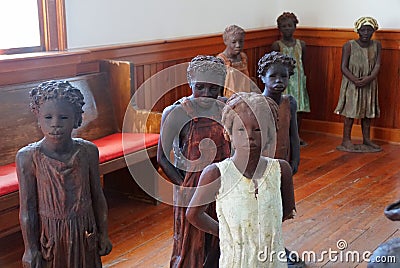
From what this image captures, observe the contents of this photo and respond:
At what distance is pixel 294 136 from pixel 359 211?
1.35 metres

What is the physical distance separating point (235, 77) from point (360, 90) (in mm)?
1581

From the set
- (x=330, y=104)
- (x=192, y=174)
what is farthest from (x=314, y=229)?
(x=330, y=104)

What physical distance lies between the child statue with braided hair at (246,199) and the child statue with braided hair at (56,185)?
372 mm

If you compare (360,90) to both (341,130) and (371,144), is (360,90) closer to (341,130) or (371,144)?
(371,144)

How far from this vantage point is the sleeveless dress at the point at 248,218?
65.7 inches

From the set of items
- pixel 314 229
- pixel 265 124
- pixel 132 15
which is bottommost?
pixel 314 229

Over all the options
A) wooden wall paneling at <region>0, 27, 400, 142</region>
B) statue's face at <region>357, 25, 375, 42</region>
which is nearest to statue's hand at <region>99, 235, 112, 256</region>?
wooden wall paneling at <region>0, 27, 400, 142</region>

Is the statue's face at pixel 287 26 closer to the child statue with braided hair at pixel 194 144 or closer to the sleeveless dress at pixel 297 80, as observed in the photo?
the sleeveless dress at pixel 297 80

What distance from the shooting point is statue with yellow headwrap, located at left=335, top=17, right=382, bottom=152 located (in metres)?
5.38

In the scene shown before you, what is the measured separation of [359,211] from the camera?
3.88 m

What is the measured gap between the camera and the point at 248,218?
5.49 feet

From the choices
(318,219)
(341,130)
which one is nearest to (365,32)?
(341,130)

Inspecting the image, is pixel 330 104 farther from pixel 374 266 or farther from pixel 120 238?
pixel 374 266

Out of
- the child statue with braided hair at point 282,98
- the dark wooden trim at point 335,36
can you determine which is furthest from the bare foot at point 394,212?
the dark wooden trim at point 335,36
